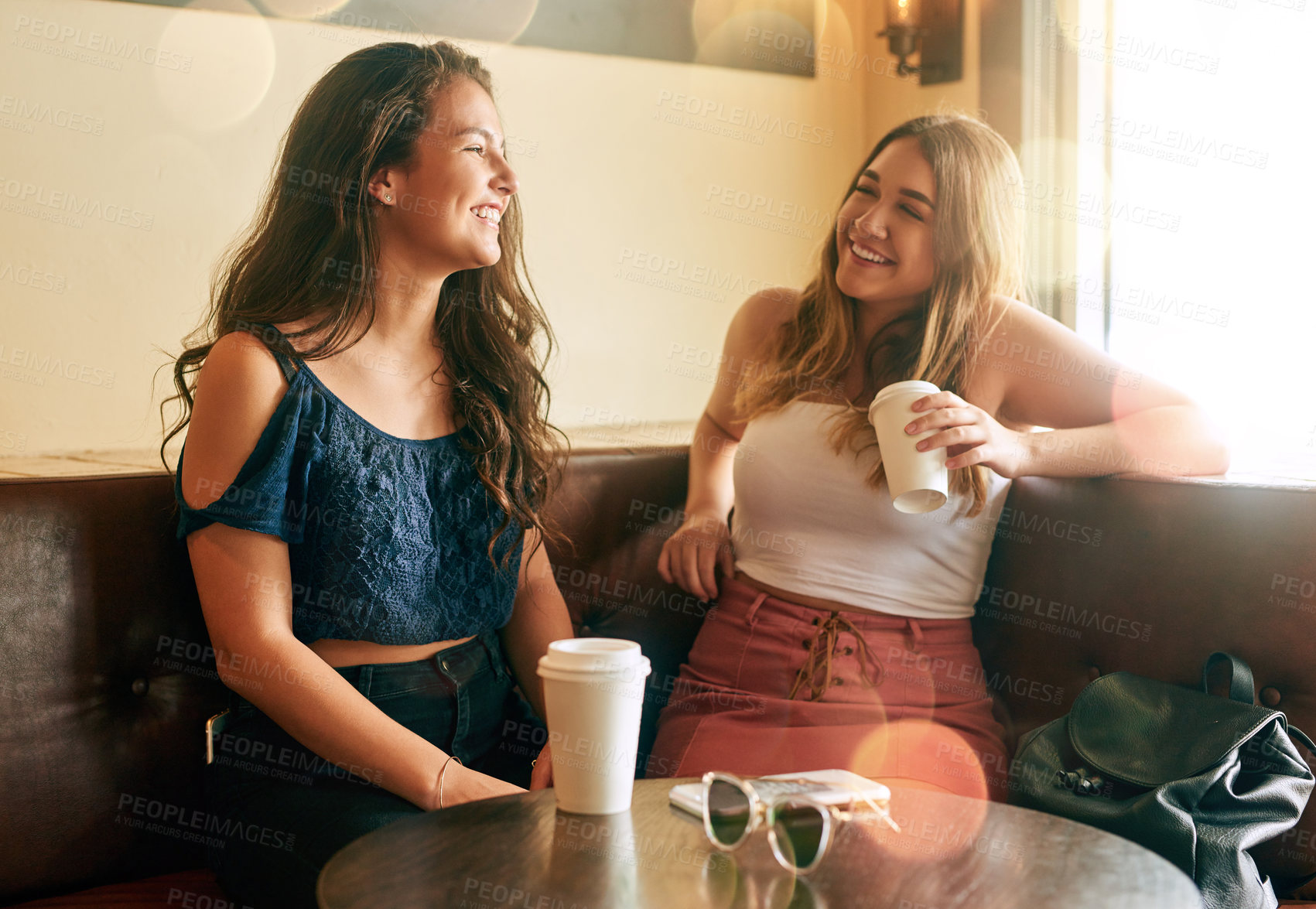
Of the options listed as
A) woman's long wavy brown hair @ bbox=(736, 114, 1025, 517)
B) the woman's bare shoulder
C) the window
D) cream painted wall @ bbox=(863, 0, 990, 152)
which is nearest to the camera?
woman's long wavy brown hair @ bbox=(736, 114, 1025, 517)

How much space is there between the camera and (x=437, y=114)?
136 cm

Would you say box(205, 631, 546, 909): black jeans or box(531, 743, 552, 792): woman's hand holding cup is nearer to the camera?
box(205, 631, 546, 909): black jeans

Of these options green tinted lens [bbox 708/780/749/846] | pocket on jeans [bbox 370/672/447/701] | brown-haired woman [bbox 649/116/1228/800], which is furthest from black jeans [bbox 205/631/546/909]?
green tinted lens [bbox 708/780/749/846]

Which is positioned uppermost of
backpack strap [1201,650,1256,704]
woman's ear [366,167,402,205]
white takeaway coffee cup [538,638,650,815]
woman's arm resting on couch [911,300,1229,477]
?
woman's ear [366,167,402,205]

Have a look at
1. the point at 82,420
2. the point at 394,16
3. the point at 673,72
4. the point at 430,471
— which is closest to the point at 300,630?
the point at 430,471

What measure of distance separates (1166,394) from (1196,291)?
0.88 meters

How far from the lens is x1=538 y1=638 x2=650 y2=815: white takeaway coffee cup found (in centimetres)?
85

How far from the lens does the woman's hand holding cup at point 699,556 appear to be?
5.23 feet

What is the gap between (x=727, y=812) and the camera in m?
0.80

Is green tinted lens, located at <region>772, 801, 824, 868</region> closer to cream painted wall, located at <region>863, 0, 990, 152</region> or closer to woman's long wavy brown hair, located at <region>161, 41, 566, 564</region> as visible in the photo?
woman's long wavy brown hair, located at <region>161, 41, 566, 564</region>

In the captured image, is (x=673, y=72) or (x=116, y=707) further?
(x=673, y=72)

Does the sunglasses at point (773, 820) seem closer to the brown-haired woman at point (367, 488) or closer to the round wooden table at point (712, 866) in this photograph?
the round wooden table at point (712, 866)

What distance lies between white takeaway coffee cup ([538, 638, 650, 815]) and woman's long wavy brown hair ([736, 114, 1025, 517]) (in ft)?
2.39

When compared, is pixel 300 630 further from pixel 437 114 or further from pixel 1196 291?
pixel 1196 291
